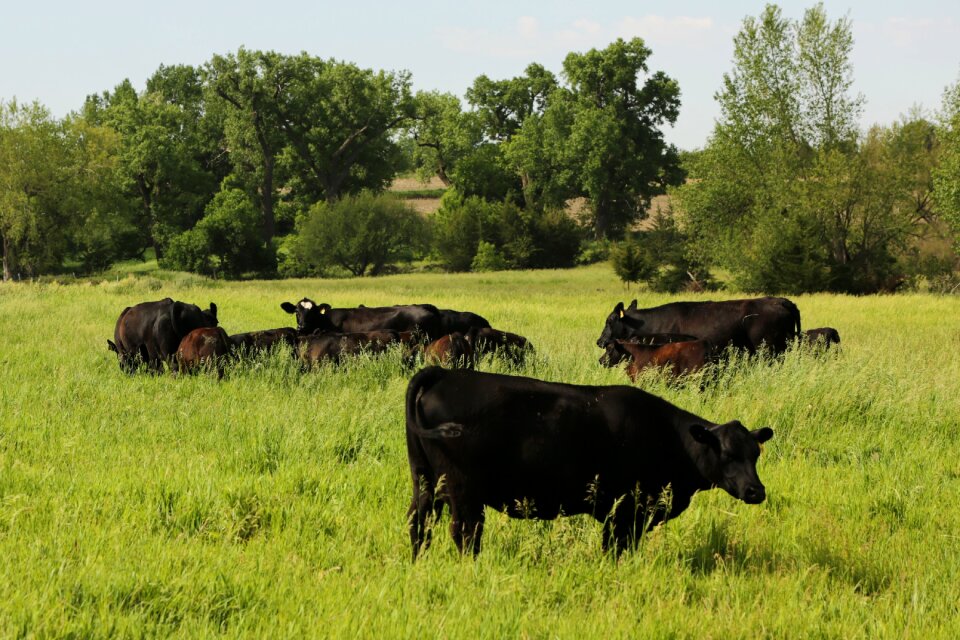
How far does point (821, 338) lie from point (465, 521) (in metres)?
11.7

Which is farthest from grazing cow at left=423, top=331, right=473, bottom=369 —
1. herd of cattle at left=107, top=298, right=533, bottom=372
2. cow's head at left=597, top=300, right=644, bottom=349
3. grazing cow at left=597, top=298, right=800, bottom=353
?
cow's head at left=597, top=300, right=644, bottom=349

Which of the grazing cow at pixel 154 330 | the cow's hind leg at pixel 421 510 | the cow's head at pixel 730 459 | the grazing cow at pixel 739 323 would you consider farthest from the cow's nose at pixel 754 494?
the grazing cow at pixel 154 330

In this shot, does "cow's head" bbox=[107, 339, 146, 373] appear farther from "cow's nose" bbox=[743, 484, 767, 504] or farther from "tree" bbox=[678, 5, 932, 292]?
"tree" bbox=[678, 5, 932, 292]

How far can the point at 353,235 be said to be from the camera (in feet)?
213

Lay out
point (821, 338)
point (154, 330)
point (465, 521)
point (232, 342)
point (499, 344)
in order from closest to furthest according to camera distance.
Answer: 1. point (465, 521)
2. point (232, 342)
3. point (154, 330)
4. point (499, 344)
5. point (821, 338)

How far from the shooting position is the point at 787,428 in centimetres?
935

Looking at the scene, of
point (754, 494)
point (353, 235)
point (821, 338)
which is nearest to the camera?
point (754, 494)

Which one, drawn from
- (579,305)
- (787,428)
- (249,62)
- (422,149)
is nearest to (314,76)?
(249,62)

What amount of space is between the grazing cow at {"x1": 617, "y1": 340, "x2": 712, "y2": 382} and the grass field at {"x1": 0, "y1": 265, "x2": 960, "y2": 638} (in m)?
0.53

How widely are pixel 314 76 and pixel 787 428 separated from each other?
237 ft

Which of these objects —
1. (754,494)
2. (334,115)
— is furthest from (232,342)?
(334,115)

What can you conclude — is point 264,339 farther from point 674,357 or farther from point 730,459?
point 730,459

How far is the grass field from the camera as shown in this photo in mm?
4172

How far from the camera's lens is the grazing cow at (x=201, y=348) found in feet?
41.1
